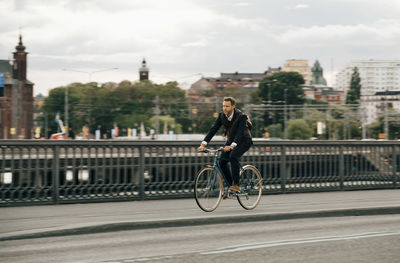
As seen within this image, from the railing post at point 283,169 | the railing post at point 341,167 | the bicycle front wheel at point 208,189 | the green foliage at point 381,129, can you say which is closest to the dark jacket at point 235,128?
the bicycle front wheel at point 208,189

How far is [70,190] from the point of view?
10180mm

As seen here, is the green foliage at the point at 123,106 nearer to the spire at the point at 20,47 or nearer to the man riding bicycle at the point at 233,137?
the spire at the point at 20,47

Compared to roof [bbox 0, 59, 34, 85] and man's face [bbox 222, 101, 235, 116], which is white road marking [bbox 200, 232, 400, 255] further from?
roof [bbox 0, 59, 34, 85]

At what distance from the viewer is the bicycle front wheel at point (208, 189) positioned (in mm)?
8898

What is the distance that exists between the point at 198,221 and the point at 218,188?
4.02 feet

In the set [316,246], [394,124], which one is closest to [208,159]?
[316,246]

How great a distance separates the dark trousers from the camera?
361 inches

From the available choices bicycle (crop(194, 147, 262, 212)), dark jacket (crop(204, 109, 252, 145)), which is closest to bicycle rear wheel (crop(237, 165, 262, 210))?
bicycle (crop(194, 147, 262, 212))

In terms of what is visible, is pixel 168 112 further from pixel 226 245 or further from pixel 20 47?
pixel 226 245

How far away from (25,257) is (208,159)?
6.02 m

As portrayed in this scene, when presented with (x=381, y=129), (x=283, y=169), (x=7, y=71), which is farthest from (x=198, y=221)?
(x=7, y=71)

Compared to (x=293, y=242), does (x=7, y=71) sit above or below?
above

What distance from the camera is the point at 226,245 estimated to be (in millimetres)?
6387

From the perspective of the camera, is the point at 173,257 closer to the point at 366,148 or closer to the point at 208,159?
the point at 208,159
